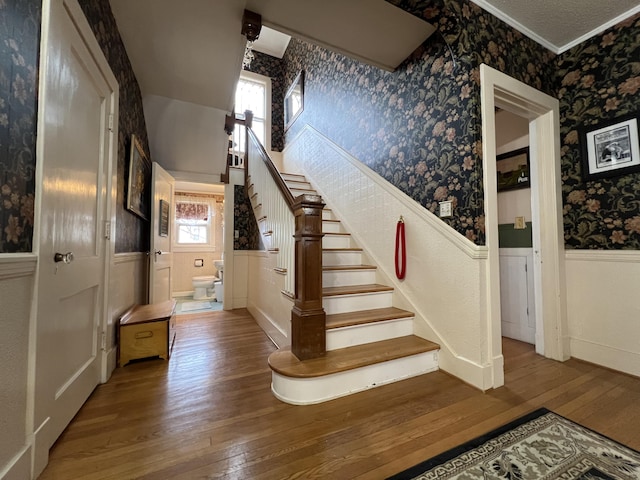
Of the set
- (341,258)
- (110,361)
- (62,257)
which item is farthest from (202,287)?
(62,257)

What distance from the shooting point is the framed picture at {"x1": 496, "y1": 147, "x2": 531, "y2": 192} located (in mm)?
2543

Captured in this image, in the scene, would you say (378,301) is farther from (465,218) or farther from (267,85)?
(267,85)

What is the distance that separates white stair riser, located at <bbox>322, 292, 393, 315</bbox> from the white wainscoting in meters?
1.57

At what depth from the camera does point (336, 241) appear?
113 inches

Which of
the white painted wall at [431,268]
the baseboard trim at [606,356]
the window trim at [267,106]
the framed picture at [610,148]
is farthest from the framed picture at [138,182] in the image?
the baseboard trim at [606,356]

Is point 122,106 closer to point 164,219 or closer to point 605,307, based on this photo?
point 164,219

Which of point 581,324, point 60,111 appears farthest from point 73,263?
point 581,324

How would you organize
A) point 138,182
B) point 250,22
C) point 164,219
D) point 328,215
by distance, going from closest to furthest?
point 250,22
point 138,182
point 164,219
point 328,215

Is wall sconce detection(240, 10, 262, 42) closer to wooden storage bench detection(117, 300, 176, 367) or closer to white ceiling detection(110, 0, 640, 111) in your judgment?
white ceiling detection(110, 0, 640, 111)

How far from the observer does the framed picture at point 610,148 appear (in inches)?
70.6

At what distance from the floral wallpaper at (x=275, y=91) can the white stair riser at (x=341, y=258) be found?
3.62 meters

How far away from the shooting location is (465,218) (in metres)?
1.75

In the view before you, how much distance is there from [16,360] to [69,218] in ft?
2.24

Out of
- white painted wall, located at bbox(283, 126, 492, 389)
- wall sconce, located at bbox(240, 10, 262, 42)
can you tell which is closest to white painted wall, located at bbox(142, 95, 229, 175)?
wall sconce, located at bbox(240, 10, 262, 42)
